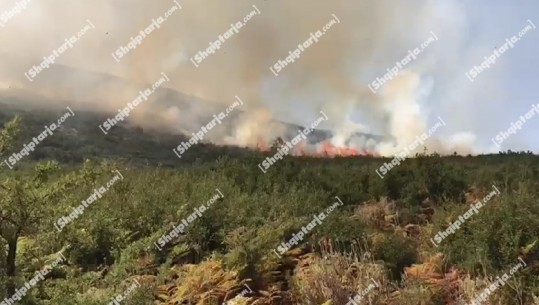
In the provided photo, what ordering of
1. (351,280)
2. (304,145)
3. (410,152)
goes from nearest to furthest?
(351,280) → (410,152) → (304,145)

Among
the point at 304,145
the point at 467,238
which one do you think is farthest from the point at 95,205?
the point at 304,145

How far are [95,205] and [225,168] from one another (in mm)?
4744

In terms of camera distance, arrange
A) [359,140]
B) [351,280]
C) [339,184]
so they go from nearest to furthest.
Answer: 1. [351,280]
2. [339,184]
3. [359,140]

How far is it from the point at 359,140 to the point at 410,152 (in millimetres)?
14761

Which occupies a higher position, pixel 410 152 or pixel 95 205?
pixel 95 205

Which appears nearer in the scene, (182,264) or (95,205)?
(182,264)

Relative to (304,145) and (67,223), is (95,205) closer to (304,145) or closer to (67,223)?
(67,223)

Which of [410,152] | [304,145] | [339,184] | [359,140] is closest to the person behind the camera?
[339,184]

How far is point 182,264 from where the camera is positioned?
8789 mm

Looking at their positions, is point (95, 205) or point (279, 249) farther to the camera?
point (95, 205)

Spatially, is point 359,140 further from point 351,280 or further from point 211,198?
point 351,280

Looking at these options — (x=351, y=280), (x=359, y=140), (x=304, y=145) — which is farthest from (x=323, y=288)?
(x=359, y=140)

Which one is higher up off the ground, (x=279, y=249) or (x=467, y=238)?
(x=279, y=249)

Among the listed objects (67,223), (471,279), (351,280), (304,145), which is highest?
(304,145)
